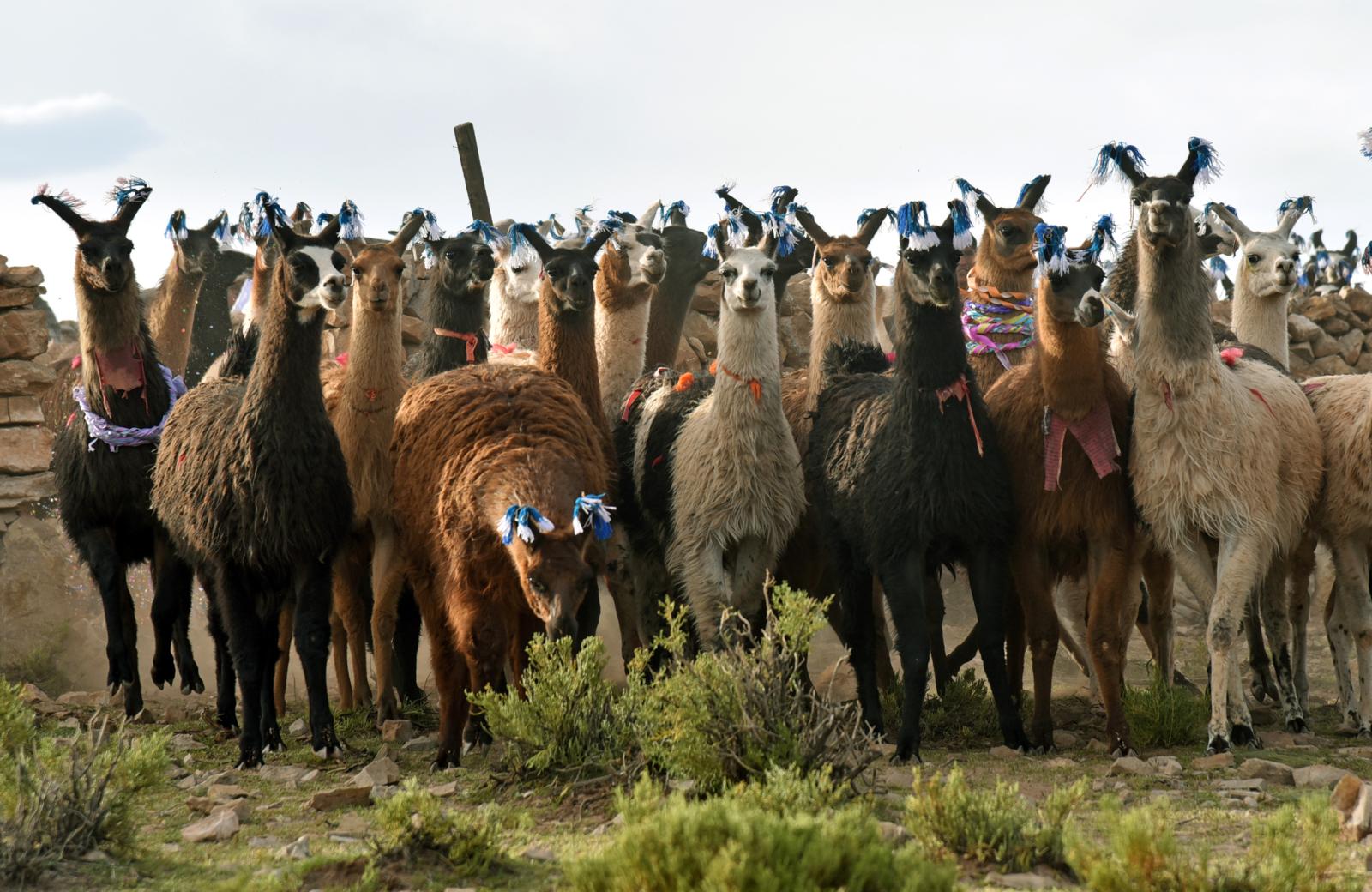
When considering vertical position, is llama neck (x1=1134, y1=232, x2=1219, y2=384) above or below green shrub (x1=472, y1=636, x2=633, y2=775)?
above

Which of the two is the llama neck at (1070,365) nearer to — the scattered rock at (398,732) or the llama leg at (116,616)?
the scattered rock at (398,732)

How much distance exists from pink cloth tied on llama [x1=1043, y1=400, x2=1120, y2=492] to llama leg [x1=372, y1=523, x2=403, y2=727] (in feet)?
9.63

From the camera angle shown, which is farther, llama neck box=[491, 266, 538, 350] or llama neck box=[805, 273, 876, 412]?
llama neck box=[491, 266, 538, 350]

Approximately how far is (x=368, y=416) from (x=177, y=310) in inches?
116

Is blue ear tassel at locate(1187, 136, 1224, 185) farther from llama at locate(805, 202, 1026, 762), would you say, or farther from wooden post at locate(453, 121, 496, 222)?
wooden post at locate(453, 121, 496, 222)

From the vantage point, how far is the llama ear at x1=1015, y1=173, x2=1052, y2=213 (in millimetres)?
7820

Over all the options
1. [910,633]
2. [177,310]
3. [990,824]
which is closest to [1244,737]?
[910,633]

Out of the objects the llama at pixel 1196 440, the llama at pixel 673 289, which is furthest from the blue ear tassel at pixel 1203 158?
the llama at pixel 673 289

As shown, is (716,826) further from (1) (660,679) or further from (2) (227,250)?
(2) (227,250)

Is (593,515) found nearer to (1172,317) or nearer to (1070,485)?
(1070,485)

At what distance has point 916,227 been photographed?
624 centimetres

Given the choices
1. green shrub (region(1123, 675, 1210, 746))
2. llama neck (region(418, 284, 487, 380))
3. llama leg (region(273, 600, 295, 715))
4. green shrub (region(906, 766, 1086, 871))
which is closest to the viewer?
green shrub (region(906, 766, 1086, 871))

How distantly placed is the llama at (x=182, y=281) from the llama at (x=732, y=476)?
383 cm

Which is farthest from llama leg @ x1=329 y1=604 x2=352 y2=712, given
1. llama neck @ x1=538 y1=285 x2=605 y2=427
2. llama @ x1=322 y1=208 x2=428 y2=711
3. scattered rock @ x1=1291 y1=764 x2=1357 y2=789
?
scattered rock @ x1=1291 y1=764 x2=1357 y2=789
